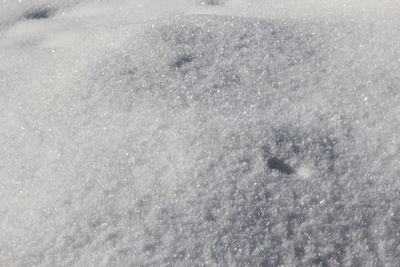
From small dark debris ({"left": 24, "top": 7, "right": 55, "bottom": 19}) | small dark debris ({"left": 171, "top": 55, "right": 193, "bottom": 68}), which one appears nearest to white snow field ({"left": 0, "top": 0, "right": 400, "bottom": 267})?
small dark debris ({"left": 171, "top": 55, "right": 193, "bottom": 68})

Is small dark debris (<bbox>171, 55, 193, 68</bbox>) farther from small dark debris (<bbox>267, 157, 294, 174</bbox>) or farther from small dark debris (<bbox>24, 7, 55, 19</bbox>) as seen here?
small dark debris (<bbox>24, 7, 55, 19</bbox>)

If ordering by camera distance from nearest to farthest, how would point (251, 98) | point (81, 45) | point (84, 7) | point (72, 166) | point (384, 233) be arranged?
1. point (384, 233)
2. point (72, 166)
3. point (251, 98)
4. point (81, 45)
5. point (84, 7)

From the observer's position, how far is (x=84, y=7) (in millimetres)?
1830

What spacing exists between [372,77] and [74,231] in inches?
31.9

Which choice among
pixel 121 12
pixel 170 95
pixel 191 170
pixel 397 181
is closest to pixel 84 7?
pixel 121 12

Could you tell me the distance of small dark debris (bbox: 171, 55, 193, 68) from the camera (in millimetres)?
1382

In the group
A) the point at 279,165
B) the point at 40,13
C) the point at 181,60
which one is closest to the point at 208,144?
the point at 279,165

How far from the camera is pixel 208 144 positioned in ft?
3.84

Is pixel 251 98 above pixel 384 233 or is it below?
above

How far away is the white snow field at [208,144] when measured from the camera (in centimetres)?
104

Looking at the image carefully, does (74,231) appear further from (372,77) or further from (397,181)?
(372,77)

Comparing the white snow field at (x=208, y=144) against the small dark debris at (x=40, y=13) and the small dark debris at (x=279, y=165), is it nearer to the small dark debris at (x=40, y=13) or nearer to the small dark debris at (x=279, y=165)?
the small dark debris at (x=279, y=165)

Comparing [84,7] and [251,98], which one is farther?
[84,7]

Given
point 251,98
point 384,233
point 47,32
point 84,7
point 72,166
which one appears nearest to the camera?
point 384,233
